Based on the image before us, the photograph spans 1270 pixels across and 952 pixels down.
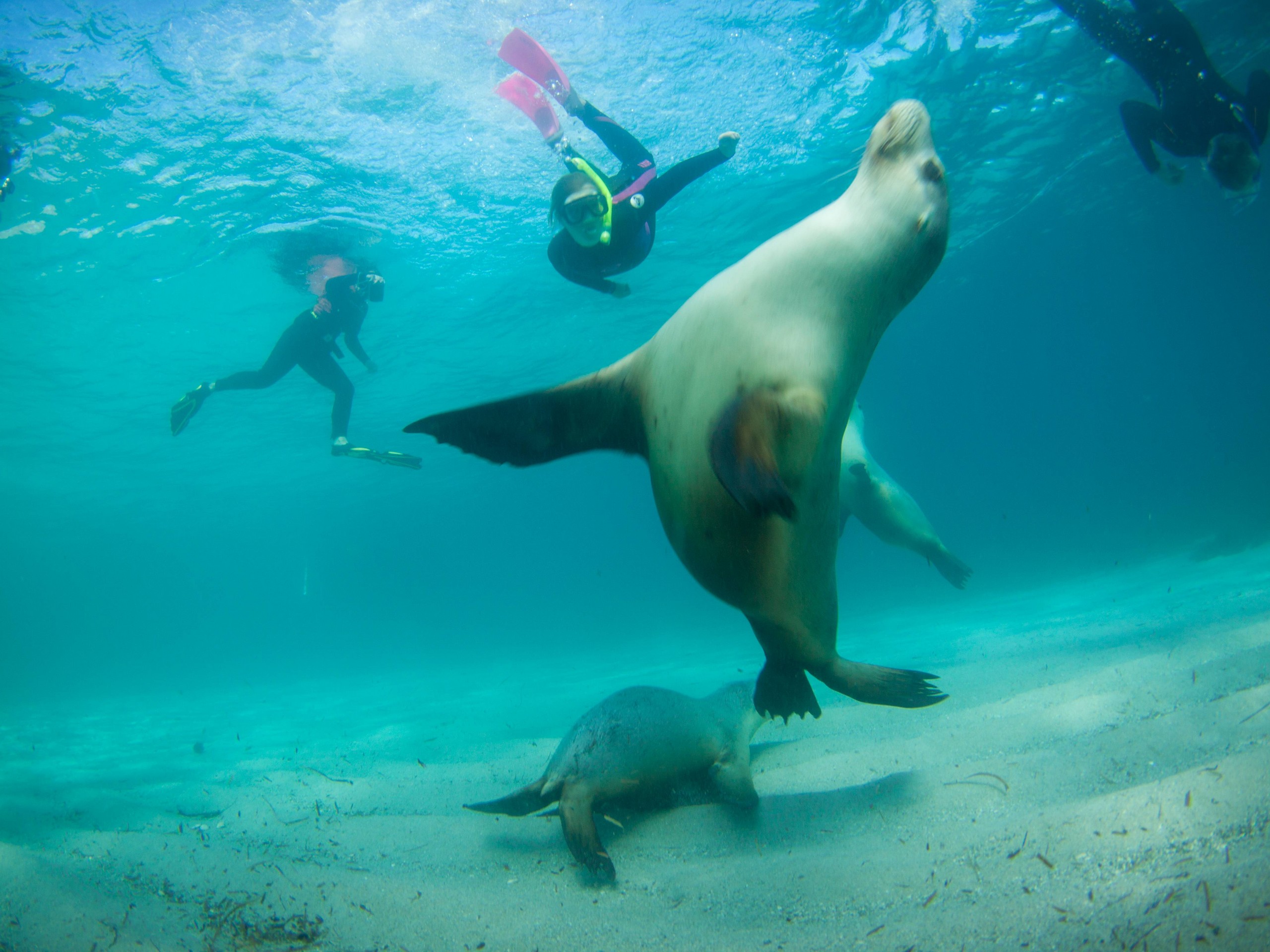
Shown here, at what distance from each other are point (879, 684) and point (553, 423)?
1.94 metres

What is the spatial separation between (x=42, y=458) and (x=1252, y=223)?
170 ft

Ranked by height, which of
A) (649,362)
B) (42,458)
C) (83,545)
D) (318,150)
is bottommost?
(83,545)

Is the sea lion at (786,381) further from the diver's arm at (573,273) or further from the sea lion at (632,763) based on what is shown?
→ the diver's arm at (573,273)

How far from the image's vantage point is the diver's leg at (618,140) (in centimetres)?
689

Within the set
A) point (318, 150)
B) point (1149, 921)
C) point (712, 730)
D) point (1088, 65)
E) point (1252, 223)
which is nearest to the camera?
point (1149, 921)

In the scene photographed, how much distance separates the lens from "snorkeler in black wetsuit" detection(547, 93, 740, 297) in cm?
534

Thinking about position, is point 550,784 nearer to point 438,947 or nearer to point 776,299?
point 438,947

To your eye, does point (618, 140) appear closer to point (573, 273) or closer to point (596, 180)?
point (573, 273)

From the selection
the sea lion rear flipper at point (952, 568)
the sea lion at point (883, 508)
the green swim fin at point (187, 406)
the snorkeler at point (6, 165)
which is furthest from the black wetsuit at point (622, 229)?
the snorkeler at point (6, 165)

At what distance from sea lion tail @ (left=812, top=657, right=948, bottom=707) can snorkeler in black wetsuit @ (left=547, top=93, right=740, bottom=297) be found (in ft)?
15.0

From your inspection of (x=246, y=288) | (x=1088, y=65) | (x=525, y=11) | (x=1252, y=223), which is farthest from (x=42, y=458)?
(x=1252, y=223)

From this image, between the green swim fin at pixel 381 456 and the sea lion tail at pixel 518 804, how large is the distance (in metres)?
5.45

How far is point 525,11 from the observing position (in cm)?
852

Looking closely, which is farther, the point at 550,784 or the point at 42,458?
the point at 42,458
